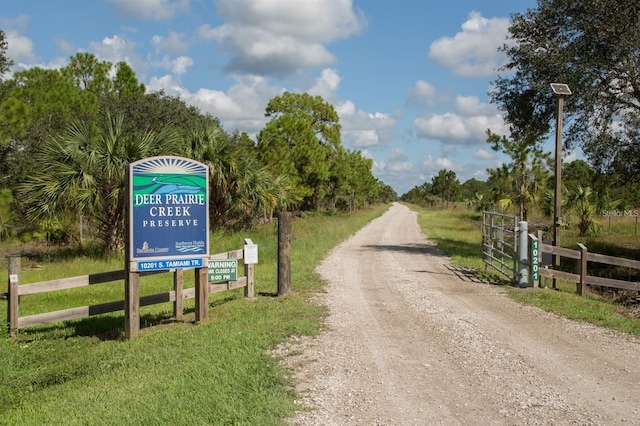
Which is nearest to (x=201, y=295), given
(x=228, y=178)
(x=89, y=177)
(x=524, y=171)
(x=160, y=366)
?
(x=160, y=366)

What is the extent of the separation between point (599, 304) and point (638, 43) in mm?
9458

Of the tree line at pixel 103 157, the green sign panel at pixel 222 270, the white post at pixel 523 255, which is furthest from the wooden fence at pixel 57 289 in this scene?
the white post at pixel 523 255

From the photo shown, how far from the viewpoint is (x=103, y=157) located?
16.9 m

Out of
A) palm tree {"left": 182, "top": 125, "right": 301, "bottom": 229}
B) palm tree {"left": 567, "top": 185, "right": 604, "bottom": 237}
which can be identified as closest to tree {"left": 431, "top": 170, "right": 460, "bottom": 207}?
palm tree {"left": 567, "top": 185, "right": 604, "bottom": 237}

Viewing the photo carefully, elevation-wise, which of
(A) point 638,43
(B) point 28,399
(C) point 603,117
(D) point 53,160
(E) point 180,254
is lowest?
(B) point 28,399

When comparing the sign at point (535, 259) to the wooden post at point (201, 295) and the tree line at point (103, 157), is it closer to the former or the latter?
the wooden post at point (201, 295)

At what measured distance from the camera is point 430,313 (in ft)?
29.4

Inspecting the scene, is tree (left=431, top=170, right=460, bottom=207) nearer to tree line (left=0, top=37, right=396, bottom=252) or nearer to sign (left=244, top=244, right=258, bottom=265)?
tree line (left=0, top=37, right=396, bottom=252)

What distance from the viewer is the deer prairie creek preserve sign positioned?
7.74 m

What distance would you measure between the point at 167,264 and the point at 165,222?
630mm

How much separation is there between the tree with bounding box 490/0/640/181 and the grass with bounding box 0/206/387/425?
11.8 meters

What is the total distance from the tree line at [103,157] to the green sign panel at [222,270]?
5.50m

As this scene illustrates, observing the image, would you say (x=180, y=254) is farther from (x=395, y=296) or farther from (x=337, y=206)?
(x=337, y=206)

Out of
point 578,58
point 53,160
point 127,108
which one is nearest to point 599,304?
point 578,58
